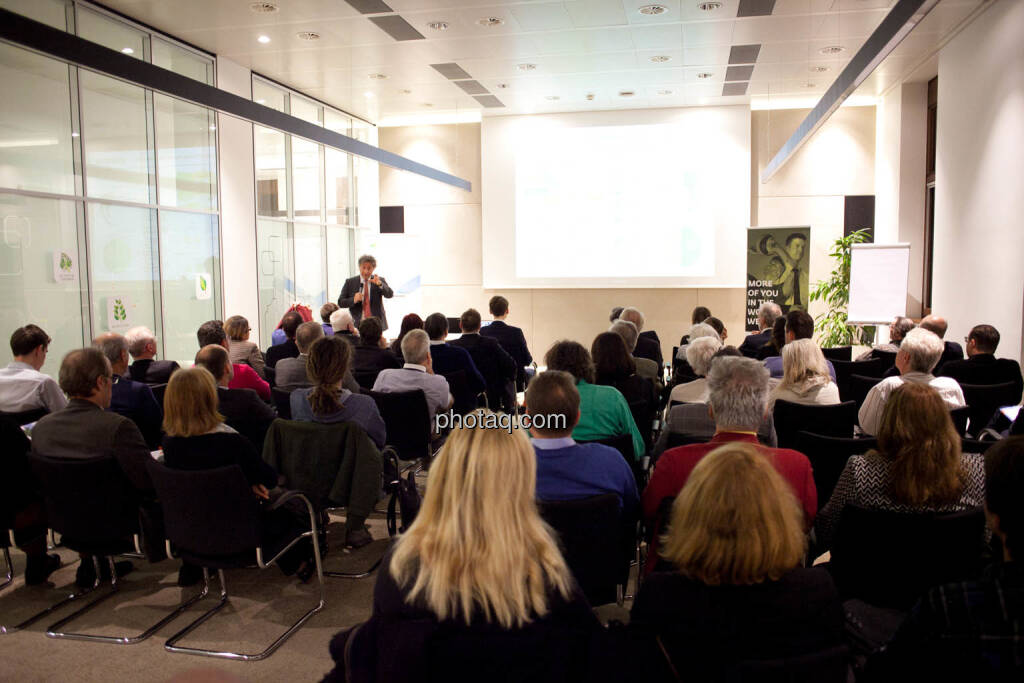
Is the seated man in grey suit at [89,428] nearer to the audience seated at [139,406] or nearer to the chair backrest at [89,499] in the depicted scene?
the chair backrest at [89,499]

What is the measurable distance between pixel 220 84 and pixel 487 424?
26.5 feet

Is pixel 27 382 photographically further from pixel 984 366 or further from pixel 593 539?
pixel 984 366

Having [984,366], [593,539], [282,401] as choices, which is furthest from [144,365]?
[984,366]

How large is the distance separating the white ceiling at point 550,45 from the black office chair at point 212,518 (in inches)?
203

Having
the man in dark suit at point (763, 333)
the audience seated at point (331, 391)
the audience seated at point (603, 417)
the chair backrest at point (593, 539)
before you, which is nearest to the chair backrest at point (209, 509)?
the audience seated at point (331, 391)

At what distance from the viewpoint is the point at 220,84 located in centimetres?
834

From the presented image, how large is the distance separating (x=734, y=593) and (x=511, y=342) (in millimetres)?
5754

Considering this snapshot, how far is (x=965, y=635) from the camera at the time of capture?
132cm

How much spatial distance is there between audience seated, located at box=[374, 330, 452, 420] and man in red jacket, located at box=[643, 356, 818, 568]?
2304mm

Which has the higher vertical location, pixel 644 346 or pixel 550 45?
pixel 550 45

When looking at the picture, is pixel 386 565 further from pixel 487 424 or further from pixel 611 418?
pixel 611 418

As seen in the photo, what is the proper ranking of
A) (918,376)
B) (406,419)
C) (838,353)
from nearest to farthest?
(918,376)
(406,419)
(838,353)

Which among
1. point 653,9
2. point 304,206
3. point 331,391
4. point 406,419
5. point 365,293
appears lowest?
point 406,419

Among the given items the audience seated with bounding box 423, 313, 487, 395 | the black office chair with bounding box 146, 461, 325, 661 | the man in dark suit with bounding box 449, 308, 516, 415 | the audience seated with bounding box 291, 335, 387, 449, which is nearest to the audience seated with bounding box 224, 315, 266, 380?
the audience seated with bounding box 423, 313, 487, 395
